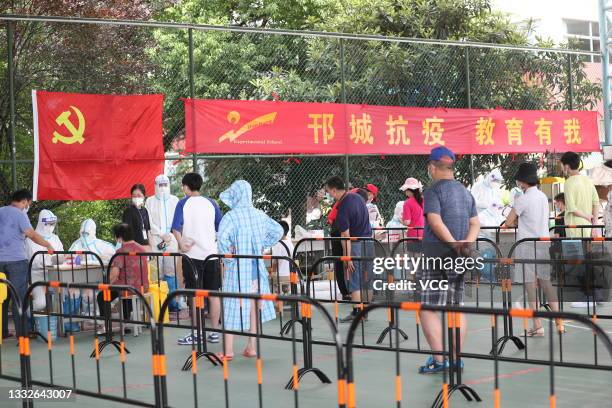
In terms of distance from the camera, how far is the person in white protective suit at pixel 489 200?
18.3m

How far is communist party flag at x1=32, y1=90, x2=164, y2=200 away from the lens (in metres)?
13.9

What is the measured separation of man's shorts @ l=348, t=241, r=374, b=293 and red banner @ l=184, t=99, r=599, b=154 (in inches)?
122

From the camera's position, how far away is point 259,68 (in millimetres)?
21703

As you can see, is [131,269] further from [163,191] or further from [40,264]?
[163,191]

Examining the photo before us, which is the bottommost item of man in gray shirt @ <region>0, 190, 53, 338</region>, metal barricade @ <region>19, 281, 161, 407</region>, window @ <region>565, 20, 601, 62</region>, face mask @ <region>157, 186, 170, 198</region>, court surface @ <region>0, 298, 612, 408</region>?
court surface @ <region>0, 298, 612, 408</region>

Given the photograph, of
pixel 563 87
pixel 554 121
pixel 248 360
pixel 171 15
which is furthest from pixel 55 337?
pixel 171 15

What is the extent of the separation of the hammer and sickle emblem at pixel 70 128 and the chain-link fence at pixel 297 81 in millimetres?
4725

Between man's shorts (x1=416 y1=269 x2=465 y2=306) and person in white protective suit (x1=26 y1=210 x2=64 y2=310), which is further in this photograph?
person in white protective suit (x1=26 y1=210 x2=64 y2=310)

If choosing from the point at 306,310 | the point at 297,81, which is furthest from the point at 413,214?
the point at 306,310

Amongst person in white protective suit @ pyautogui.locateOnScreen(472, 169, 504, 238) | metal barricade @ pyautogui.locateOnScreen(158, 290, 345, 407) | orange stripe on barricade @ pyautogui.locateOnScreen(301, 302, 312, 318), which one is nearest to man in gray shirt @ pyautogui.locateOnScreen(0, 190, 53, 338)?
metal barricade @ pyautogui.locateOnScreen(158, 290, 345, 407)

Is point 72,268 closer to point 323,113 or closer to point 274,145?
point 274,145

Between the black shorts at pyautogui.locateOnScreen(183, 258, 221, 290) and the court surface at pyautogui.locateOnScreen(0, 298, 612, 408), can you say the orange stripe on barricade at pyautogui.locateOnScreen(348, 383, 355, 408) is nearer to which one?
the court surface at pyautogui.locateOnScreen(0, 298, 612, 408)

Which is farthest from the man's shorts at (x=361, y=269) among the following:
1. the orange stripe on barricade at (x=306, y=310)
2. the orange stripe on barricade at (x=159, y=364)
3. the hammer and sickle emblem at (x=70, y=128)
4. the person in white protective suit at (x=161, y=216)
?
the orange stripe on barricade at (x=159, y=364)

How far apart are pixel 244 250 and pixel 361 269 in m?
1.86
